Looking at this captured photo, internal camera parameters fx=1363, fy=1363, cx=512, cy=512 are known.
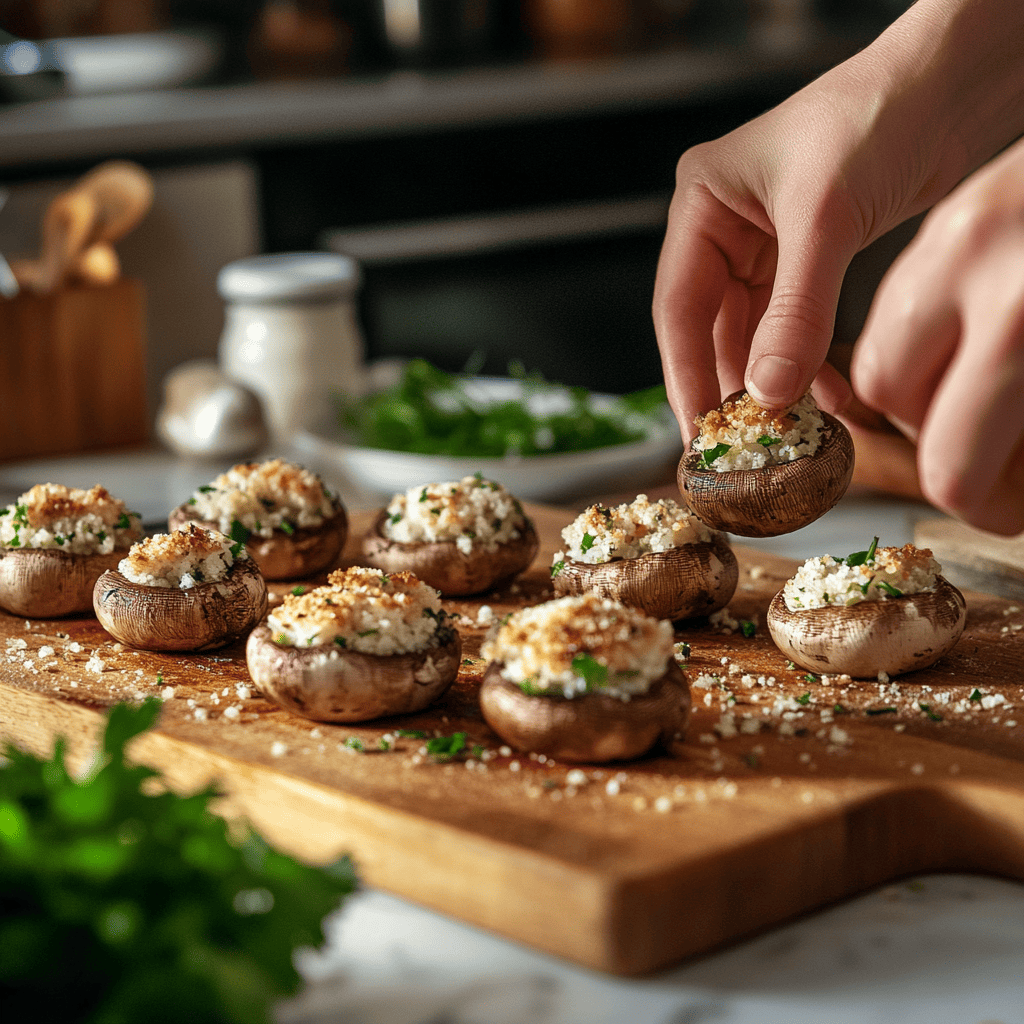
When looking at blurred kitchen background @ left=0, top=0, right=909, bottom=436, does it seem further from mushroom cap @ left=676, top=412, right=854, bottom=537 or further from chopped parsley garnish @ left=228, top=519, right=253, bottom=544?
mushroom cap @ left=676, top=412, right=854, bottom=537

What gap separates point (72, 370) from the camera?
Result: 3.42 m

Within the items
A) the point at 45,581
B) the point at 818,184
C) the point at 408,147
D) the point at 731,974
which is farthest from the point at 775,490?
the point at 408,147

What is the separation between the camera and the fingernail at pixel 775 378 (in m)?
1.77

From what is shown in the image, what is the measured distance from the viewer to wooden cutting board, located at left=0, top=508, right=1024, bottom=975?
51.2 inches

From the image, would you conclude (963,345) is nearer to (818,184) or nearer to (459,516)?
(818,184)

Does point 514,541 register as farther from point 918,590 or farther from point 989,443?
point 989,443

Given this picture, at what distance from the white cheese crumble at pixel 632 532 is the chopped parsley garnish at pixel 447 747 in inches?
21.1

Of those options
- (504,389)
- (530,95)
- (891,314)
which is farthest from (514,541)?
(530,95)

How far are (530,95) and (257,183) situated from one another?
1.24 metres

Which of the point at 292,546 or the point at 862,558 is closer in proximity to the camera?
the point at 862,558

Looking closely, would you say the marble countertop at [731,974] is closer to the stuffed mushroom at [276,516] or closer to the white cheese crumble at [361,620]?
the white cheese crumble at [361,620]

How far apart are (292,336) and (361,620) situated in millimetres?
1914

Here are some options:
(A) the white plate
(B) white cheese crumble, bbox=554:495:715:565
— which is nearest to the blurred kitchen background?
(A) the white plate

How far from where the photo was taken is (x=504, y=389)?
372cm
